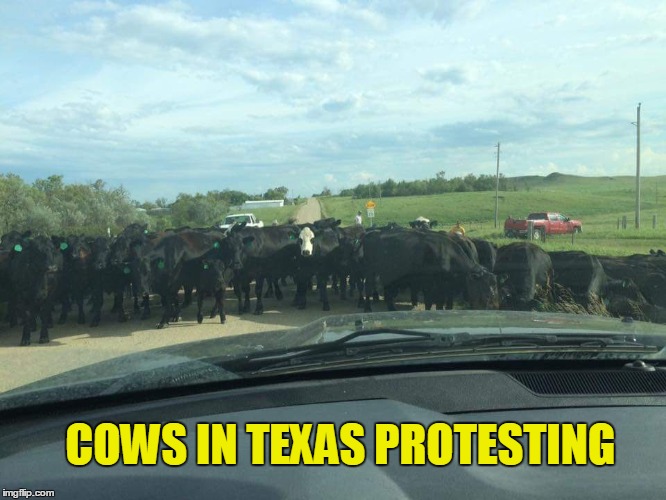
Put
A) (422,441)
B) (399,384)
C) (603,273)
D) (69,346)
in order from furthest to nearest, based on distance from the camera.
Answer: (603,273), (69,346), (399,384), (422,441)

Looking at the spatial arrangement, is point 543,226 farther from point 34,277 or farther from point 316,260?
point 34,277

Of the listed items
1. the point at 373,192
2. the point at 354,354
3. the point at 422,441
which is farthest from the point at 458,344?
the point at 373,192

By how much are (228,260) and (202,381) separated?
13.2m

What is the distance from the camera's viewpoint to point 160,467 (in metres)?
2.01

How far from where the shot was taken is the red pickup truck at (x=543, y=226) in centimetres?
2888

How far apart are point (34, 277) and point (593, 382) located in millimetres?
12387

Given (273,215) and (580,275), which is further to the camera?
(273,215)

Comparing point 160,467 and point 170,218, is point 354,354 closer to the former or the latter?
point 160,467

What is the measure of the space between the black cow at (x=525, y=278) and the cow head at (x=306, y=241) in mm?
5126

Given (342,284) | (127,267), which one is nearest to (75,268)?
(127,267)

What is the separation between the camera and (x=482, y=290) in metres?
13.5

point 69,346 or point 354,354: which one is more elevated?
point 354,354

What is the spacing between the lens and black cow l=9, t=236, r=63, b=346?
12.8 m

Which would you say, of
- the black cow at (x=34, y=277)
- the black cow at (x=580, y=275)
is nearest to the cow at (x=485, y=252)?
the black cow at (x=580, y=275)
